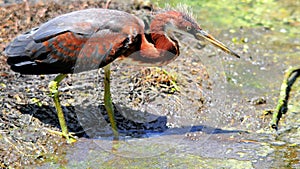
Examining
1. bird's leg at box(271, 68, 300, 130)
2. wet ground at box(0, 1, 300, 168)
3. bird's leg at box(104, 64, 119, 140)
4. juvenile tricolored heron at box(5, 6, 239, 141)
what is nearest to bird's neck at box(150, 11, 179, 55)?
juvenile tricolored heron at box(5, 6, 239, 141)

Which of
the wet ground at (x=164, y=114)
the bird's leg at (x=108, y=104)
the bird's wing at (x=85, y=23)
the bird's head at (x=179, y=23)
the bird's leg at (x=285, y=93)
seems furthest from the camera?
the bird's leg at (x=285, y=93)

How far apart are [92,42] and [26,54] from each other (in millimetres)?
702

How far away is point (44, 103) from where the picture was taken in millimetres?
6848

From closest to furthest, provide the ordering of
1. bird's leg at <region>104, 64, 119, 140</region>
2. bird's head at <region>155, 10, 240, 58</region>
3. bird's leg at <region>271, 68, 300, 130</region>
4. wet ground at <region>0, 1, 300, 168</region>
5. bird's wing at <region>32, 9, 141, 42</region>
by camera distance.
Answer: wet ground at <region>0, 1, 300, 168</region> → bird's wing at <region>32, 9, 141, 42</region> → bird's head at <region>155, 10, 240, 58</region> → bird's leg at <region>104, 64, 119, 140</region> → bird's leg at <region>271, 68, 300, 130</region>

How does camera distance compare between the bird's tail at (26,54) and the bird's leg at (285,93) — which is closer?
the bird's tail at (26,54)

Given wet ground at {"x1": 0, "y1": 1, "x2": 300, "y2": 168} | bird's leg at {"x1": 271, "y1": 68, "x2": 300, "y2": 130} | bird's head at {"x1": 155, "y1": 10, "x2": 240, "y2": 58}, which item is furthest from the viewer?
bird's leg at {"x1": 271, "y1": 68, "x2": 300, "y2": 130}

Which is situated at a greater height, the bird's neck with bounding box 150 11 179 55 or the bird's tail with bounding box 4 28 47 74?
the bird's neck with bounding box 150 11 179 55

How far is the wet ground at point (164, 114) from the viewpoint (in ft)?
20.2

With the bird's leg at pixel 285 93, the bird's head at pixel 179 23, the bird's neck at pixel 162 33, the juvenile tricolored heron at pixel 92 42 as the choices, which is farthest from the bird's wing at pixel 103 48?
the bird's leg at pixel 285 93

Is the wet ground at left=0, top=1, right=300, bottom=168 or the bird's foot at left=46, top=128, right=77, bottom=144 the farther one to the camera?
the bird's foot at left=46, top=128, right=77, bottom=144

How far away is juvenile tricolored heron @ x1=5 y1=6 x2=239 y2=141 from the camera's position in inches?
245

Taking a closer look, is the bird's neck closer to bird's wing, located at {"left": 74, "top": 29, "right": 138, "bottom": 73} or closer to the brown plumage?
the brown plumage

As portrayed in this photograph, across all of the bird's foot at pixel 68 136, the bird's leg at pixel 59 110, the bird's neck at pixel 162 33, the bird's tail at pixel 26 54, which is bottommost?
the bird's foot at pixel 68 136

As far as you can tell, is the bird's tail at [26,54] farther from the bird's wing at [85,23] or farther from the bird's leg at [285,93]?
the bird's leg at [285,93]
